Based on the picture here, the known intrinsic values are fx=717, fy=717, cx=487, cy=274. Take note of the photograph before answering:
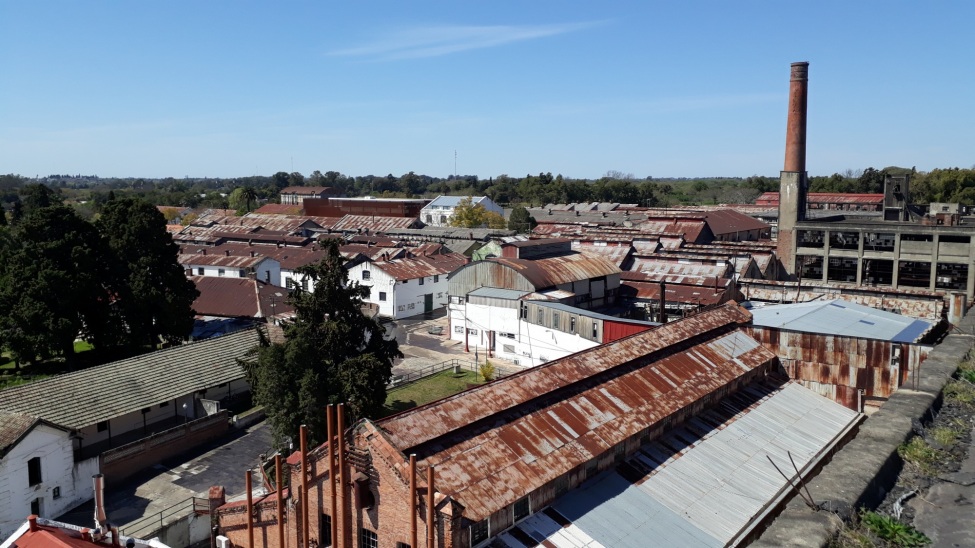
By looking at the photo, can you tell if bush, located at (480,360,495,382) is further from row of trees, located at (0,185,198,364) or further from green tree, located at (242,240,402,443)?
row of trees, located at (0,185,198,364)

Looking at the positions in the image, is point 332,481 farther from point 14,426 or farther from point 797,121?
point 797,121

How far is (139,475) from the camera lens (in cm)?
2608

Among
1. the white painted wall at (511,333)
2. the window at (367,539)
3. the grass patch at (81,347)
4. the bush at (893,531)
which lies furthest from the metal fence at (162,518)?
the grass patch at (81,347)

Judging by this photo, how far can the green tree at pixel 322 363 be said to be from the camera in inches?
936

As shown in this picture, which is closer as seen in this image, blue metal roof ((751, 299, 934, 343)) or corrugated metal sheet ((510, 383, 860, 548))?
corrugated metal sheet ((510, 383, 860, 548))

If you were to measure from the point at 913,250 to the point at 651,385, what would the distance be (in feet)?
140

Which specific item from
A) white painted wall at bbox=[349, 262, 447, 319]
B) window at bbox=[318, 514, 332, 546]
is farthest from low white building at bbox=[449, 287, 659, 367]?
window at bbox=[318, 514, 332, 546]

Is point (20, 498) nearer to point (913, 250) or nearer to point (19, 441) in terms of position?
point (19, 441)

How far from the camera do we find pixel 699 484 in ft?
65.0

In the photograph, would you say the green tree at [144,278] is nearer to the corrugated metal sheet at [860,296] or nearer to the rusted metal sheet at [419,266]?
the rusted metal sheet at [419,266]

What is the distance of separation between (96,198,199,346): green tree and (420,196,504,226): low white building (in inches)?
2595

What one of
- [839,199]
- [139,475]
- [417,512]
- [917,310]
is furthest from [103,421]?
[839,199]

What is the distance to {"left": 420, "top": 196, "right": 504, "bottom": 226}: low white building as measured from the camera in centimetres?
10575

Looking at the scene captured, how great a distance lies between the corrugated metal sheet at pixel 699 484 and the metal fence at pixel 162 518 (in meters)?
11.6
